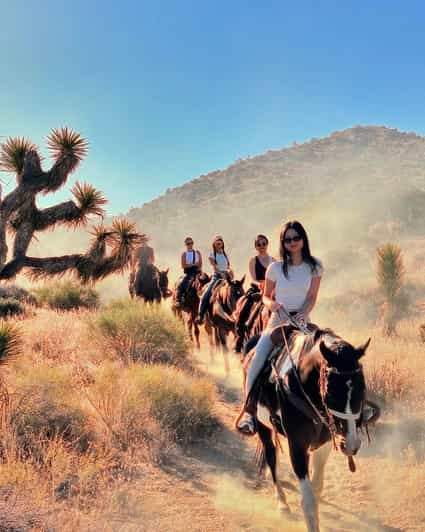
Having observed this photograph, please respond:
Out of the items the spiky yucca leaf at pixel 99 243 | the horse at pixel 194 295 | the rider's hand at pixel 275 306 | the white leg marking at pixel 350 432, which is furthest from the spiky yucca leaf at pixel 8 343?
the horse at pixel 194 295

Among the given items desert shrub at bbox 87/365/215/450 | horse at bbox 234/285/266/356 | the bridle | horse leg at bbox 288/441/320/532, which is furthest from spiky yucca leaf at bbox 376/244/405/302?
the bridle

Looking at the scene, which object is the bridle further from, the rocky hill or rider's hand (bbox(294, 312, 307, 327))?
the rocky hill

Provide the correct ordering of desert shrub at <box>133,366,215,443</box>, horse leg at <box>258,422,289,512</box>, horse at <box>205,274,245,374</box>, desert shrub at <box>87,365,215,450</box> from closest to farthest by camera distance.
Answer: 1. horse leg at <box>258,422,289,512</box>
2. desert shrub at <box>87,365,215,450</box>
3. desert shrub at <box>133,366,215,443</box>
4. horse at <box>205,274,245,374</box>

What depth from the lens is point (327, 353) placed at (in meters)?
3.16

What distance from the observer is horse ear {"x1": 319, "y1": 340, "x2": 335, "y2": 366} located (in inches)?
123

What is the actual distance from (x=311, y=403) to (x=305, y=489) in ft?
2.62

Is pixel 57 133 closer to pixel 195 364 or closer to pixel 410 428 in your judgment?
pixel 195 364

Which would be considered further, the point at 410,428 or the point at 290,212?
the point at 290,212

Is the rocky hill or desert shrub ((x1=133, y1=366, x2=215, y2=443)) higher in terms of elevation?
the rocky hill

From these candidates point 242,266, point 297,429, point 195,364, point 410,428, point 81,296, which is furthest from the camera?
point 242,266

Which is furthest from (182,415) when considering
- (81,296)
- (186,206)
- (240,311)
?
(186,206)

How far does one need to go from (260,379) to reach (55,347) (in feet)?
21.8

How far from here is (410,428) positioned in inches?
261

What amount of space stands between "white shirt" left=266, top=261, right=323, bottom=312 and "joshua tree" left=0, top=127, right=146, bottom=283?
7.09m
